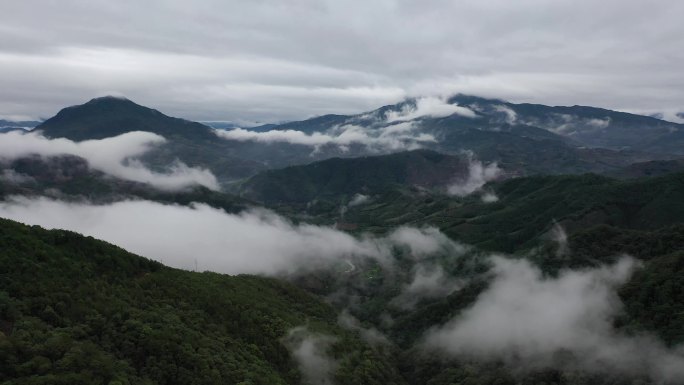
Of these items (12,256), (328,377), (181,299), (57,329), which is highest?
(12,256)

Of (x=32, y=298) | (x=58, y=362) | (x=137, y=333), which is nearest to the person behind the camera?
(x=58, y=362)

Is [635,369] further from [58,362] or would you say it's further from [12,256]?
[12,256]

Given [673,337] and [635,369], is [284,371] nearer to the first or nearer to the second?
[635,369]

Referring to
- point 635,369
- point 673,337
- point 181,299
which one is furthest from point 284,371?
Answer: point 673,337

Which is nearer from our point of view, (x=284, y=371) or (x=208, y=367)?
(x=208, y=367)

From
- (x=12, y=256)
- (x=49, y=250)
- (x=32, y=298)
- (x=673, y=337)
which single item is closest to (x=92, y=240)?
(x=49, y=250)

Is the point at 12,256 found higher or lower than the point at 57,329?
higher

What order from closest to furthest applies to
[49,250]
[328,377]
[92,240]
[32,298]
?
[32,298]
[49,250]
[92,240]
[328,377]
